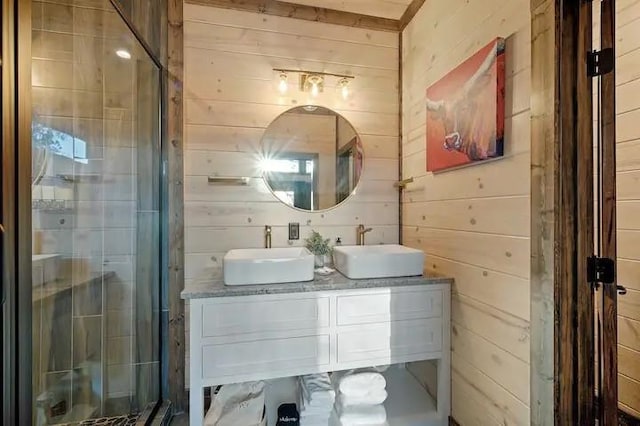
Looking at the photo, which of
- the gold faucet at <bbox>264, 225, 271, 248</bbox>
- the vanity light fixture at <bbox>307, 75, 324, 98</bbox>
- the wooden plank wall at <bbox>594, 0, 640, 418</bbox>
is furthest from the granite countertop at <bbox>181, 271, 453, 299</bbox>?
the vanity light fixture at <bbox>307, 75, 324, 98</bbox>

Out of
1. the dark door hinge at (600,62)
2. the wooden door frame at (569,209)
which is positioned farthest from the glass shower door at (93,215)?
the dark door hinge at (600,62)

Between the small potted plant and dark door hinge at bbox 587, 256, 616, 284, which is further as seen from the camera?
the small potted plant

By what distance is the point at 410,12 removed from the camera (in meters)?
2.23

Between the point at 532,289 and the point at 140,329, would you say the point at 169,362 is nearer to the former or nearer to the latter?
the point at 140,329

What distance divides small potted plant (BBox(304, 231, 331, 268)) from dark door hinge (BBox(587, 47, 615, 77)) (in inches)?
60.5

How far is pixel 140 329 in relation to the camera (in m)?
1.92

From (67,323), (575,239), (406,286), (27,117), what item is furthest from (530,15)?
(67,323)

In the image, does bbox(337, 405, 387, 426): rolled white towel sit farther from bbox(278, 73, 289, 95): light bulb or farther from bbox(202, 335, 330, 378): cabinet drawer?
bbox(278, 73, 289, 95): light bulb

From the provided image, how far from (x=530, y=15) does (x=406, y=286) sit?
4.49 feet

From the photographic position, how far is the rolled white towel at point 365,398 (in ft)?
5.86

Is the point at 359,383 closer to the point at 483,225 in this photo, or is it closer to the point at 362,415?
the point at 362,415

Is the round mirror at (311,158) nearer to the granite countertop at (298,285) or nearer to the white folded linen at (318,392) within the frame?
the granite countertop at (298,285)

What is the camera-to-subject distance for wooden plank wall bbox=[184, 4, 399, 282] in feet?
6.82

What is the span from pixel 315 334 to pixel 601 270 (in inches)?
49.6
